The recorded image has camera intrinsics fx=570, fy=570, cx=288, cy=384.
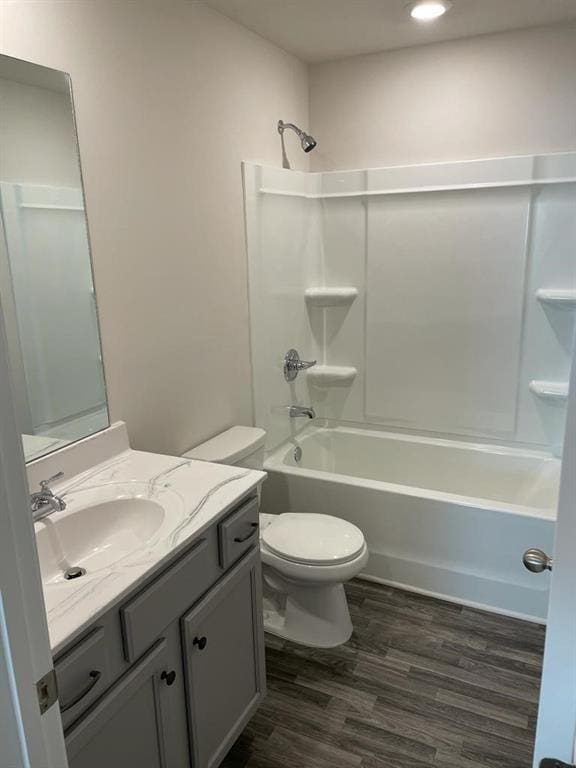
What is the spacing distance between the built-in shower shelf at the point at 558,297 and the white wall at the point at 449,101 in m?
0.66

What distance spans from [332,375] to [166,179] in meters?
1.63

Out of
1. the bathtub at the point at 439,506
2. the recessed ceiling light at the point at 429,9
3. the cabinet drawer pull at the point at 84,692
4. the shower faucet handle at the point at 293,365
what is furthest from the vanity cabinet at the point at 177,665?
the recessed ceiling light at the point at 429,9

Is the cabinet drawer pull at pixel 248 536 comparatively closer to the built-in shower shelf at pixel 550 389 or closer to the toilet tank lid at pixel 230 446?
the toilet tank lid at pixel 230 446

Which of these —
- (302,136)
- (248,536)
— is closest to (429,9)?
(302,136)

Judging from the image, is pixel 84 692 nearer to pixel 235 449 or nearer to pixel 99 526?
pixel 99 526

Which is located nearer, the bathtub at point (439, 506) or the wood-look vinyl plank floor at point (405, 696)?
the wood-look vinyl plank floor at point (405, 696)

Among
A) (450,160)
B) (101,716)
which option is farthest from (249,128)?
(101,716)

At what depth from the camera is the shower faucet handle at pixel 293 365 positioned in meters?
3.11

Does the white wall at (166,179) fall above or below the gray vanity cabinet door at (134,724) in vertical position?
above

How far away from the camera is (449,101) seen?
112 inches

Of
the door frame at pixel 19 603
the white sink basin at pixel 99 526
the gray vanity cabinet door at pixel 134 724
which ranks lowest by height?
the gray vanity cabinet door at pixel 134 724

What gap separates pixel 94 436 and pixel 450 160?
7.33ft

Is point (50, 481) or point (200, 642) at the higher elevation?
point (50, 481)

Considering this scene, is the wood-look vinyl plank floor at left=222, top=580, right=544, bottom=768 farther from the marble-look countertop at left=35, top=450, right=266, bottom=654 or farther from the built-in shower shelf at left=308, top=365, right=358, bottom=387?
the built-in shower shelf at left=308, top=365, right=358, bottom=387
